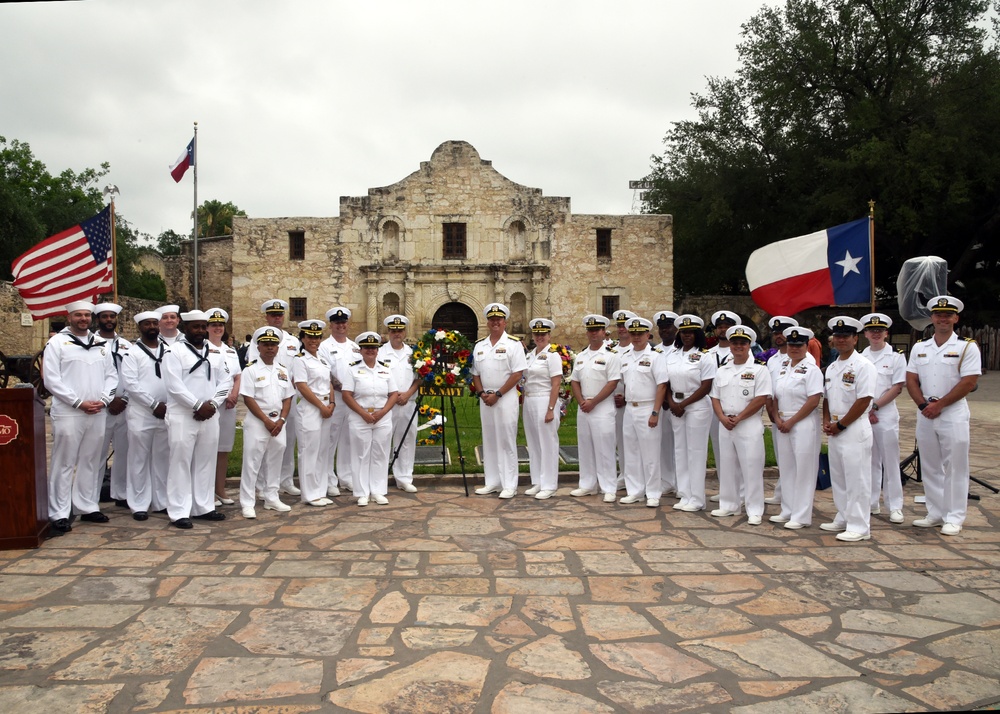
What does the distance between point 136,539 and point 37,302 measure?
7838 millimetres

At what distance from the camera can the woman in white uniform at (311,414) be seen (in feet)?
26.3

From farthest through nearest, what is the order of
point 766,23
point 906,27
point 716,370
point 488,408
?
1. point 766,23
2. point 906,27
3. point 488,408
4. point 716,370

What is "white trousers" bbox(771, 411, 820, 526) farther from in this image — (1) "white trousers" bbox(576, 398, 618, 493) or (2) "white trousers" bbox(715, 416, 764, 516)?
(1) "white trousers" bbox(576, 398, 618, 493)

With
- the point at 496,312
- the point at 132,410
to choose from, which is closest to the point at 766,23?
the point at 496,312

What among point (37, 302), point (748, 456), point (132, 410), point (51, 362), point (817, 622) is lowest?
point (817, 622)

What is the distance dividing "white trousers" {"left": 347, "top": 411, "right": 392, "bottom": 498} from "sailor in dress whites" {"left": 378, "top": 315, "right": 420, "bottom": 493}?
0.51 meters

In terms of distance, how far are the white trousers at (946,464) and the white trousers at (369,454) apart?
5413 mm

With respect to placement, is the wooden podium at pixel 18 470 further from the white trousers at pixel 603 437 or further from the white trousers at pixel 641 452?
the white trousers at pixel 641 452

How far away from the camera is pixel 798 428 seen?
7125 mm

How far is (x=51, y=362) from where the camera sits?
22.7ft

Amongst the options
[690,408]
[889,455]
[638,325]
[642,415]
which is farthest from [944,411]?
[638,325]

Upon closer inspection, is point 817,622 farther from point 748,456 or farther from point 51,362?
point 51,362

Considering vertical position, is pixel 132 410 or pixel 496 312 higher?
pixel 496 312

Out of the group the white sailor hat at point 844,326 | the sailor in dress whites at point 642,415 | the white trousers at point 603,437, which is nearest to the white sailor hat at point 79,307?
the white trousers at point 603,437
